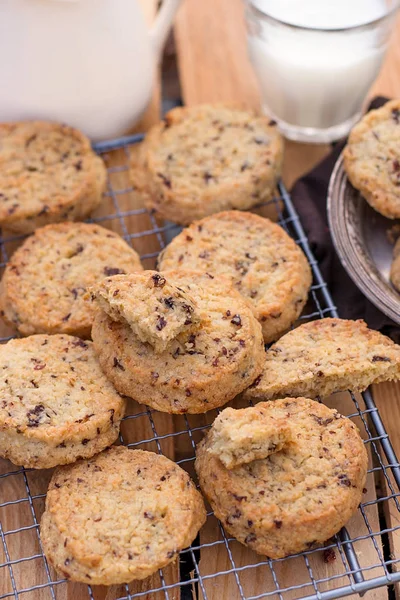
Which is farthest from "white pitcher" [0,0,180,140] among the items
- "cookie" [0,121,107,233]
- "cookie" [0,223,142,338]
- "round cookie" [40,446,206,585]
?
"round cookie" [40,446,206,585]

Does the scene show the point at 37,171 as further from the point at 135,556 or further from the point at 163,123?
the point at 135,556

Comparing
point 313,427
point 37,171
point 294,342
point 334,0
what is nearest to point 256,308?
point 294,342

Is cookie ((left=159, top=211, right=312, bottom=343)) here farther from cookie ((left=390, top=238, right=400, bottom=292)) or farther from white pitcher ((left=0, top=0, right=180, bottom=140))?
white pitcher ((left=0, top=0, right=180, bottom=140))

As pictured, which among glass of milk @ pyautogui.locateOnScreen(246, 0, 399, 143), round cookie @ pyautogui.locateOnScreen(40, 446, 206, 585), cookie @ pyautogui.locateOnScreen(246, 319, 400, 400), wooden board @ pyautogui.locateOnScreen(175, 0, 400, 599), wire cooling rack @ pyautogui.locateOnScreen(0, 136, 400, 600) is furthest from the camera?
wooden board @ pyautogui.locateOnScreen(175, 0, 400, 599)

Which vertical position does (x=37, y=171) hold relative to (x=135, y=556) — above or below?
above

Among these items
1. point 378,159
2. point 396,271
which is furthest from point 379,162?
point 396,271

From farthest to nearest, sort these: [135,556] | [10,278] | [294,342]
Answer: [10,278] < [294,342] < [135,556]

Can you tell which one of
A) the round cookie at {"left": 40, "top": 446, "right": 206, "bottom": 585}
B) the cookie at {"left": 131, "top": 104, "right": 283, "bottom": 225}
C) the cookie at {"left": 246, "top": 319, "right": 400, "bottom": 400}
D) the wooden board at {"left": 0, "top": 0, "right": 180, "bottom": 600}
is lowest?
the wooden board at {"left": 0, "top": 0, "right": 180, "bottom": 600}
